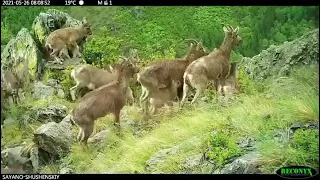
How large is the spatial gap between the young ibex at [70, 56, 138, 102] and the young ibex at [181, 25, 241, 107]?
1.10ft

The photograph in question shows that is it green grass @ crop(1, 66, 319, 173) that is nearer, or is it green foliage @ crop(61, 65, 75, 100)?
green grass @ crop(1, 66, 319, 173)

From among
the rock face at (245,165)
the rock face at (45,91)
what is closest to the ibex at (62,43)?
the rock face at (45,91)

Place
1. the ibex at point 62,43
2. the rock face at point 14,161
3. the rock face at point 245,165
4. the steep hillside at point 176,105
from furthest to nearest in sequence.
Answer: the ibex at point 62,43 < the rock face at point 14,161 < the steep hillside at point 176,105 < the rock face at point 245,165

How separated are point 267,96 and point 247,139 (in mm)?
291

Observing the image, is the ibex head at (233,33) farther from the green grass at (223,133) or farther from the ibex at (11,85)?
the ibex at (11,85)

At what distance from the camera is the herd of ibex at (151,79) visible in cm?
394

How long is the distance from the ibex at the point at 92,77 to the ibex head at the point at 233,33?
0.58m

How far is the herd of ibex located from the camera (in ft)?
12.9

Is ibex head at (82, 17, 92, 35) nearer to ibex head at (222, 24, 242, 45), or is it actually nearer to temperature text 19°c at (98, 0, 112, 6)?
temperature text 19°c at (98, 0, 112, 6)

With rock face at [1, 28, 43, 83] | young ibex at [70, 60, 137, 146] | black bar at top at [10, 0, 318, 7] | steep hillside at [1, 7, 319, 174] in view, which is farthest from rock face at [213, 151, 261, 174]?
rock face at [1, 28, 43, 83]

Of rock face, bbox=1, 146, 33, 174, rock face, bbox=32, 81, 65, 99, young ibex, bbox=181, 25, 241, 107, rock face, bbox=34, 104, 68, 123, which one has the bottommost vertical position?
rock face, bbox=1, 146, 33, 174

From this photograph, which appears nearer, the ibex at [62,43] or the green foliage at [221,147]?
the green foliage at [221,147]

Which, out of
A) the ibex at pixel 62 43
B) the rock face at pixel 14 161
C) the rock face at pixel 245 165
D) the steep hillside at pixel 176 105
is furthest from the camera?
the ibex at pixel 62 43

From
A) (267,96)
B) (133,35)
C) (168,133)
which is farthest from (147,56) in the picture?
(267,96)
